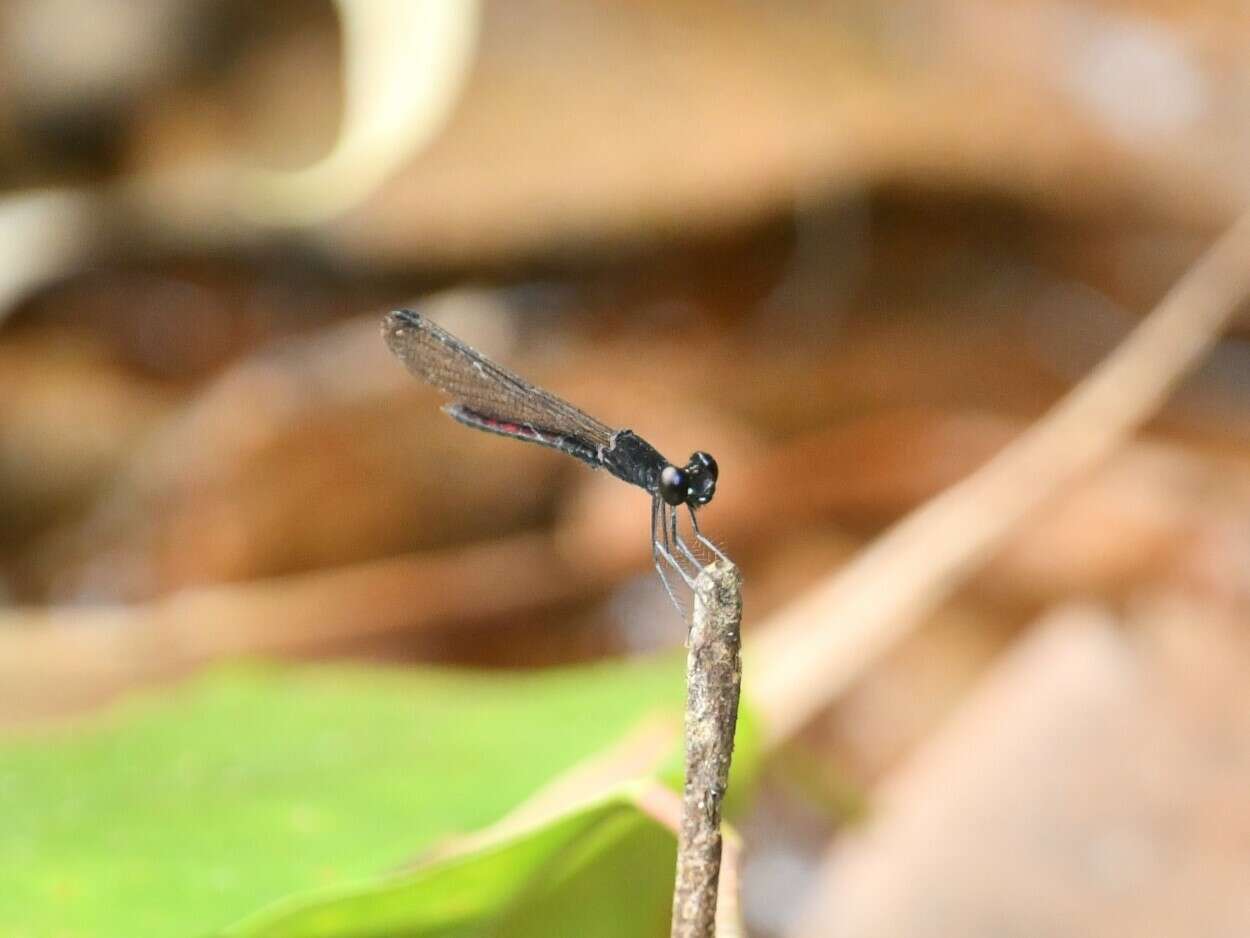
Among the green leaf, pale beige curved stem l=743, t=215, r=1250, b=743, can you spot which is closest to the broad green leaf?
the green leaf

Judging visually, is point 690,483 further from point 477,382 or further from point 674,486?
point 477,382

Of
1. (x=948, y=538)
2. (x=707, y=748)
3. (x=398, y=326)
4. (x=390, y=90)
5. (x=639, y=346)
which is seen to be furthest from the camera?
(x=639, y=346)

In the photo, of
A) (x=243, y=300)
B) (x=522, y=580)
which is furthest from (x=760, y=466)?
(x=243, y=300)

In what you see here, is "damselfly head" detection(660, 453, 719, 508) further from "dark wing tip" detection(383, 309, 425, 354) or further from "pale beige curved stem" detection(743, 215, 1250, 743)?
"pale beige curved stem" detection(743, 215, 1250, 743)

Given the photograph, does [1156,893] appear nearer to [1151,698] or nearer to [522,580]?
[1151,698]

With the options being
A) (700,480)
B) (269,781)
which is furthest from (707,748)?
(269,781)

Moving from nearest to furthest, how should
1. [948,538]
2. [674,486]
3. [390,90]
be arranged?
1. [674,486]
2. [948,538]
3. [390,90]

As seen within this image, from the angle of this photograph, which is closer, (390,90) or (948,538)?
(948,538)
